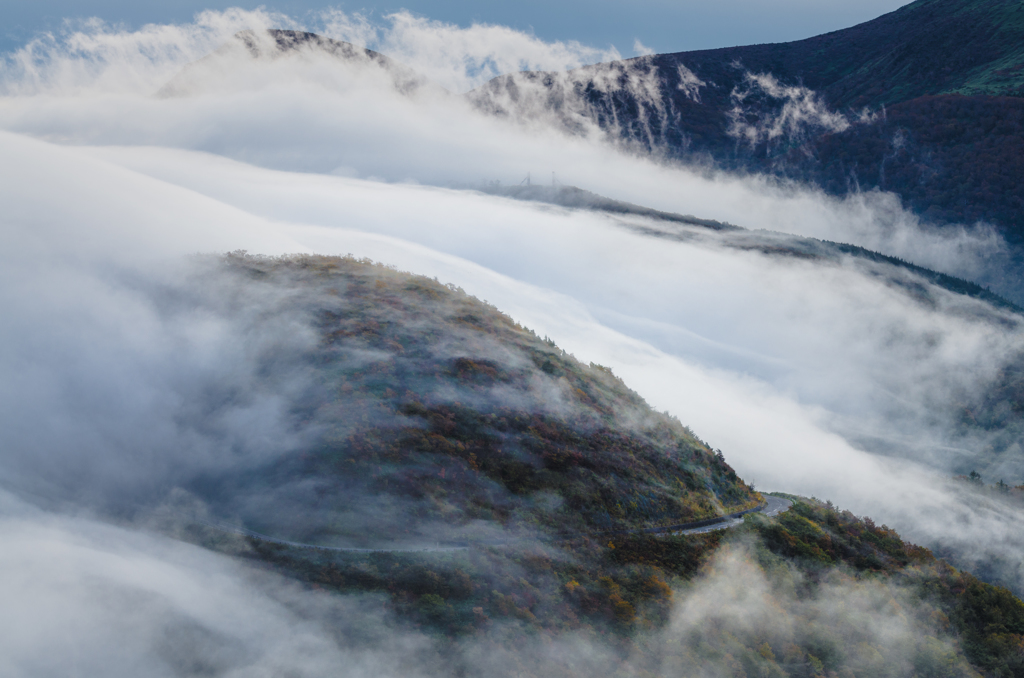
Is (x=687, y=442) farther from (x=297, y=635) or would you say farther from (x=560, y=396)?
(x=297, y=635)

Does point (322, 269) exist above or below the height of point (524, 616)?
above

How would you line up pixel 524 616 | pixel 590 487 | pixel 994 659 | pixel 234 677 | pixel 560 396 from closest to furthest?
pixel 234 677, pixel 524 616, pixel 994 659, pixel 590 487, pixel 560 396

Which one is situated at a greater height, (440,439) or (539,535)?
(440,439)

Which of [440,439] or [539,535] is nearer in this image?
[539,535]

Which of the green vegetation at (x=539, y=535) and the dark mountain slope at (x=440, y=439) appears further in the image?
the dark mountain slope at (x=440, y=439)

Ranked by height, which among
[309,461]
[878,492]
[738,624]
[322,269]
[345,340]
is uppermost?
[322,269]

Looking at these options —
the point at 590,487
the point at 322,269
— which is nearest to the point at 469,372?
the point at 590,487

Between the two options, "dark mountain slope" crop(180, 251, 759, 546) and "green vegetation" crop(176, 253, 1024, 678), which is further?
"dark mountain slope" crop(180, 251, 759, 546)

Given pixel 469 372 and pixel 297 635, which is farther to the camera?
pixel 469 372

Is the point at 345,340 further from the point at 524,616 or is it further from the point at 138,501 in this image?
the point at 524,616

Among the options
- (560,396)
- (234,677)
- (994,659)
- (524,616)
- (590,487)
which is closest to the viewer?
(234,677)
